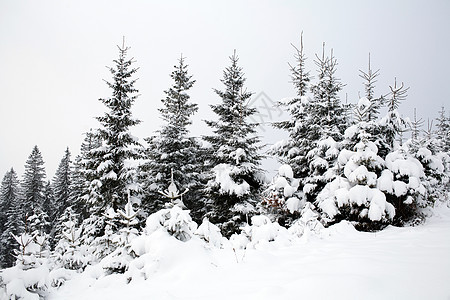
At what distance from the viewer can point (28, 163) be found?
98.3ft

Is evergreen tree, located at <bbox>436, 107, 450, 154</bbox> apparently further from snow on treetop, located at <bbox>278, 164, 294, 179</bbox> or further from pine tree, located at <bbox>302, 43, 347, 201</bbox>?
snow on treetop, located at <bbox>278, 164, 294, 179</bbox>

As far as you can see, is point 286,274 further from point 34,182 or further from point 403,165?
point 34,182

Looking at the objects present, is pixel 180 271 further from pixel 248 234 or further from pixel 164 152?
pixel 164 152

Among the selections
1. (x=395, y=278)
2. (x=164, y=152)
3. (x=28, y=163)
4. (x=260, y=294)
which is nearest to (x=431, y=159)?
(x=395, y=278)

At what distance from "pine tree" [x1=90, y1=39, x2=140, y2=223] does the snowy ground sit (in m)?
7.23

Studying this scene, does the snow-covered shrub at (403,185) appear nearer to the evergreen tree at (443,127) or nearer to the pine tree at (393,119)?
the pine tree at (393,119)

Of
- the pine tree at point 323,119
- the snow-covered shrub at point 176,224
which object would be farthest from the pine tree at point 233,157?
the snow-covered shrub at point 176,224

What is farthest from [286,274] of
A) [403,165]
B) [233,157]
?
[233,157]

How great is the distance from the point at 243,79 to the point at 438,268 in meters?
13.8

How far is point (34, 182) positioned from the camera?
95.3 ft

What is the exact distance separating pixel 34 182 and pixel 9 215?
715 centimetres

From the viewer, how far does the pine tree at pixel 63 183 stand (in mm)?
30142

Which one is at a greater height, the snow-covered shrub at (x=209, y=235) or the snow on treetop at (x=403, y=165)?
the snow on treetop at (x=403, y=165)

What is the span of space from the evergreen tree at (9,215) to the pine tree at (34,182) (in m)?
1.99
